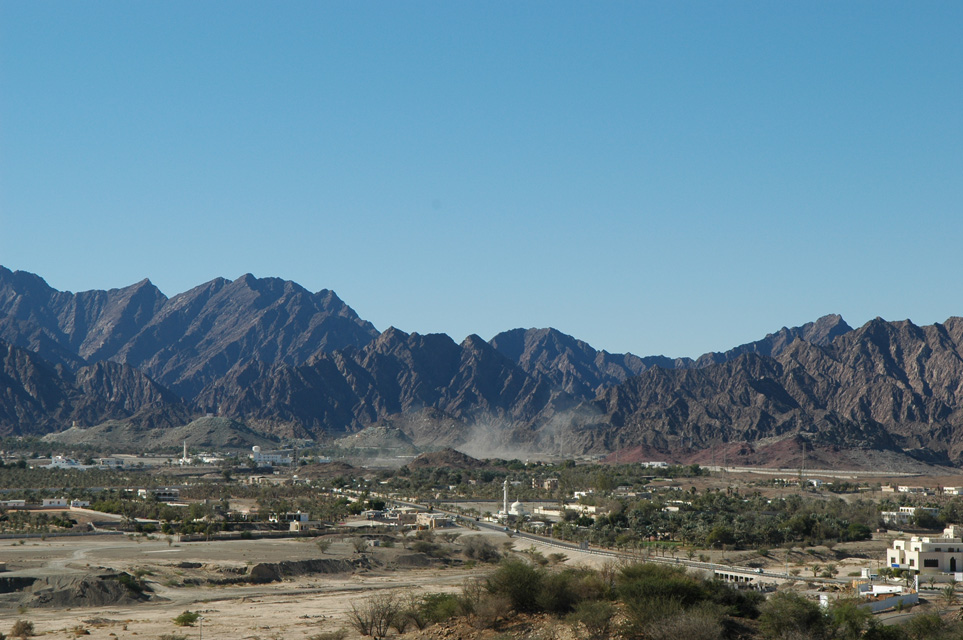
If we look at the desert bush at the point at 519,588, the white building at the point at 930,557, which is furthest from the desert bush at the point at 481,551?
the desert bush at the point at 519,588

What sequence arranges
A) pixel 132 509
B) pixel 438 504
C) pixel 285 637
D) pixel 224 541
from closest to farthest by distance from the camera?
pixel 285 637
pixel 224 541
pixel 132 509
pixel 438 504

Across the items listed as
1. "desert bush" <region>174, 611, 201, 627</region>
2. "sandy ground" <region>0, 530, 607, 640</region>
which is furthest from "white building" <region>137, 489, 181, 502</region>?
"desert bush" <region>174, 611, 201, 627</region>

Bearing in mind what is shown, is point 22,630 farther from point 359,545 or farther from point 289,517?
point 289,517

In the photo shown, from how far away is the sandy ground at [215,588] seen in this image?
6075 centimetres

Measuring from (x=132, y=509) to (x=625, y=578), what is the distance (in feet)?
288

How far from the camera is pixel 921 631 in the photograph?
53344 millimetres

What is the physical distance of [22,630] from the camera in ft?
191

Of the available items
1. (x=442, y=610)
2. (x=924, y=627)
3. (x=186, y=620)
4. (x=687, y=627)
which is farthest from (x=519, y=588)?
(x=186, y=620)

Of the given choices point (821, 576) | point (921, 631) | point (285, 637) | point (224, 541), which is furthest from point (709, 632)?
point (224, 541)

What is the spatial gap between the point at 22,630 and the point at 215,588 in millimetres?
21172

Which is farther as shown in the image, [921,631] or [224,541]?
[224,541]

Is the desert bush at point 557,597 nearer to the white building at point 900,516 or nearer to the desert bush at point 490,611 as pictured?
the desert bush at point 490,611

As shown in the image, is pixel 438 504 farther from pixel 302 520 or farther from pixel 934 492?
pixel 934 492

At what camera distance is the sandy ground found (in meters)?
60.8
